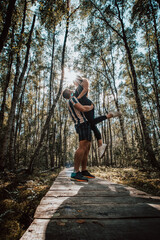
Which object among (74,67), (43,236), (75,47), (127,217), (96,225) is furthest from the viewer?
(74,67)

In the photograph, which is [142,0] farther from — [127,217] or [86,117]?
[127,217]

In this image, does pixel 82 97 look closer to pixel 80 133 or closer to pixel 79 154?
pixel 80 133

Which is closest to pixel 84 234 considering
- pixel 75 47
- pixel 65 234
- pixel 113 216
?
pixel 65 234

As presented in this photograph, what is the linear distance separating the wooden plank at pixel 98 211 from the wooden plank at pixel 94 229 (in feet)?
0.30

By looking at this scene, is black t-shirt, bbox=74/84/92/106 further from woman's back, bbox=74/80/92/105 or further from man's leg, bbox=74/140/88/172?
man's leg, bbox=74/140/88/172

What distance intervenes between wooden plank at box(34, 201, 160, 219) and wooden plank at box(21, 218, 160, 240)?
9 centimetres

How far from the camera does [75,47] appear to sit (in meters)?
14.9

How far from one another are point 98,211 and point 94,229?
1.16 ft

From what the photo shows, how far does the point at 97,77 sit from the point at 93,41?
515cm

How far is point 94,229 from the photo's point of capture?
3.05 ft

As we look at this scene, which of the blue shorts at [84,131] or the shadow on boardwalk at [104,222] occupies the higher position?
the blue shorts at [84,131]

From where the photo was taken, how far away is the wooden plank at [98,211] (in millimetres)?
1146

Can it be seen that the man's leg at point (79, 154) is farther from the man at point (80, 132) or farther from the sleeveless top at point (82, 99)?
the sleeveless top at point (82, 99)

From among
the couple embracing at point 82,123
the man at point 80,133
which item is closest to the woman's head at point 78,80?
the couple embracing at point 82,123
